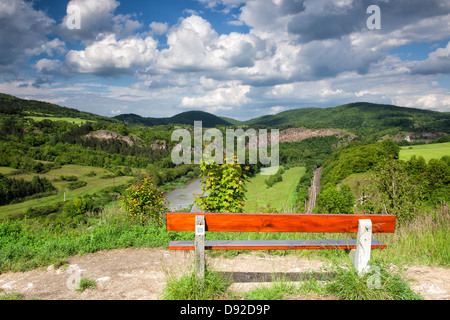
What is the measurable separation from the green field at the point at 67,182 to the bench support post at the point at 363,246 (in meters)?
76.2

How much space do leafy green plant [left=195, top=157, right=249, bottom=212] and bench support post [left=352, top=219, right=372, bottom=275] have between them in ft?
12.3

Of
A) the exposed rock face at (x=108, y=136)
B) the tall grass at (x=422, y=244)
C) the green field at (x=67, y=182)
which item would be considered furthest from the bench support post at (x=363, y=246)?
the exposed rock face at (x=108, y=136)

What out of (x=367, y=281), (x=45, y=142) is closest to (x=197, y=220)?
(x=367, y=281)

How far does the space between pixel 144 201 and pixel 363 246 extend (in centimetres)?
600

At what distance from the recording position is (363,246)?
3.51m

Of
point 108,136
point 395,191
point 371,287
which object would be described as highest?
point 108,136

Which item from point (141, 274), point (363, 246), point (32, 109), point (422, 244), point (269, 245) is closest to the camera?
point (363, 246)

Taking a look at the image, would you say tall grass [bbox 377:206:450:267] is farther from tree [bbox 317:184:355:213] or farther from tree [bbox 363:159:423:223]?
tree [bbox 317:184:355:213]

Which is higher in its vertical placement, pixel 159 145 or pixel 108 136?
pixel 108 136

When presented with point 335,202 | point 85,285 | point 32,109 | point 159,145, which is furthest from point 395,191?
point 32,109

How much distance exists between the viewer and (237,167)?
7258 mm

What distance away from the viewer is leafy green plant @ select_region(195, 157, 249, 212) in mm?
7082

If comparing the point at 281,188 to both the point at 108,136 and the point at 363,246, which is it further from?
the point at 108,136
